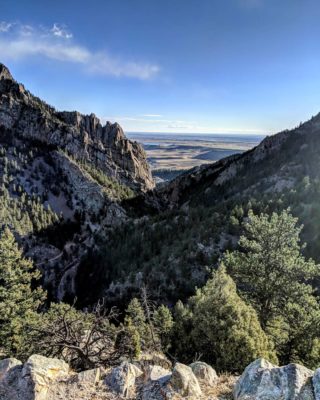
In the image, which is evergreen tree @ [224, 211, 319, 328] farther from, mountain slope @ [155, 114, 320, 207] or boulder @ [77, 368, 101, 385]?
mountain slope @ [155, 114, 320, 207]

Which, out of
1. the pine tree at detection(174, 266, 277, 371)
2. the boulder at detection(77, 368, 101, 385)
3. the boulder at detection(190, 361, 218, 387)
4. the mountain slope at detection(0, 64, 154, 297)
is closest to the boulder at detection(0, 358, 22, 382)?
the boulder at detection(77, 368, 101, 385)

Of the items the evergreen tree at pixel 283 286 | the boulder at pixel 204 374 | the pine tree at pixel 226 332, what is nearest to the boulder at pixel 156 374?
the boulder at pixel 204 374

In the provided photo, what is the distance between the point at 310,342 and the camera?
773 inches

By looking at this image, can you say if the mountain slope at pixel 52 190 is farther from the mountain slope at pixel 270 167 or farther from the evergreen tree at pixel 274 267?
the evergreen tree at pixel 274 267

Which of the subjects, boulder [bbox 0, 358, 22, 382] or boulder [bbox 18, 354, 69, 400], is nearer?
boulder [bbox 18, 354, 69, 400]

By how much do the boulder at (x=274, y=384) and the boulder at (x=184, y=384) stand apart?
4.29 feet

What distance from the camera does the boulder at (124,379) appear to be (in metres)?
10.8

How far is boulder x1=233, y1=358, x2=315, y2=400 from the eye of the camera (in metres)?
9.45

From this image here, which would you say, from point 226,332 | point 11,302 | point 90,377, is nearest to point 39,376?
point 90,377

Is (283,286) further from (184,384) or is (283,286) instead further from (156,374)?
(156,374)

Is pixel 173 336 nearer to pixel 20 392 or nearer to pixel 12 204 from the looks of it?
pixel 20 392

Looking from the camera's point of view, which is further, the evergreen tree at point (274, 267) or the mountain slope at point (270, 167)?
the mountain slope at point (270, 167)

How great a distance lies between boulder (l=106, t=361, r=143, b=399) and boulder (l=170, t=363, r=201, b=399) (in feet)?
4.79

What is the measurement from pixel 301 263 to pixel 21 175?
15646 cm
